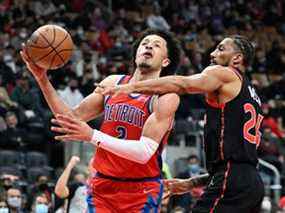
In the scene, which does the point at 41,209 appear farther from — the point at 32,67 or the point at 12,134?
the point at 12,134

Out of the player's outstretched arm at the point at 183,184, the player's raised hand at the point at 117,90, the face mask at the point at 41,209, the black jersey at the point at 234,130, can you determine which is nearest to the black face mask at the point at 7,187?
the face mask at the point at 41,209

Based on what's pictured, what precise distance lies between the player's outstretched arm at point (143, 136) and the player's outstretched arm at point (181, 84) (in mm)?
204

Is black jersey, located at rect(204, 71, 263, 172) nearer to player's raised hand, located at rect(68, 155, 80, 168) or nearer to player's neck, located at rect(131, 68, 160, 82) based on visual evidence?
player's neck, located at rect(131, 68, 160, 82)

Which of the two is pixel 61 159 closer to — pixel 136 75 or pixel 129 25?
pixel 129 25

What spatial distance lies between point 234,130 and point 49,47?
1524 millimetres

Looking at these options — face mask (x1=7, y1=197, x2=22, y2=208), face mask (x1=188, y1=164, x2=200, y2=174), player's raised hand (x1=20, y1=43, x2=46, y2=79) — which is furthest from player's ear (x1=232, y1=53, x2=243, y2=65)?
face mask (x1=188, y1=164, x2=200, y2=174)

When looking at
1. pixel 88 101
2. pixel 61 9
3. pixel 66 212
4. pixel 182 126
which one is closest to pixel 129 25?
pixel 61 9

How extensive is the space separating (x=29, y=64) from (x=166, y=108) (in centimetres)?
109

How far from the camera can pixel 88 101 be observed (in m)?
6.35

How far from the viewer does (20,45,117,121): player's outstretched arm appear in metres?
6.06

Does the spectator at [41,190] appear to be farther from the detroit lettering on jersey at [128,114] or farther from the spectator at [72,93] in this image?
the detroit lettering on jersey at [128,114]

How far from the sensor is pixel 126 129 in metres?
6.05

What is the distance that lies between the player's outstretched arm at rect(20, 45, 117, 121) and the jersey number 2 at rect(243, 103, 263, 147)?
109cm

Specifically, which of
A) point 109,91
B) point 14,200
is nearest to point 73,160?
point 14,200
